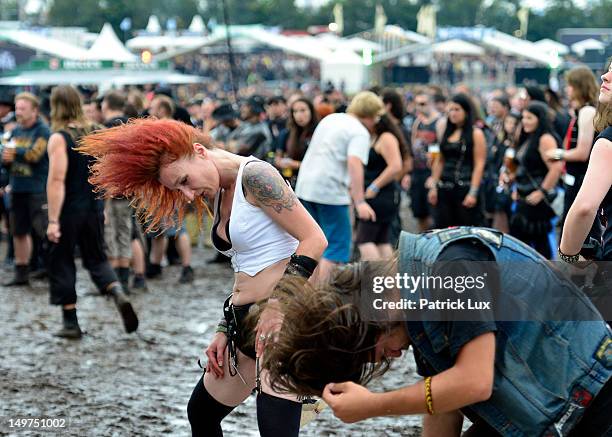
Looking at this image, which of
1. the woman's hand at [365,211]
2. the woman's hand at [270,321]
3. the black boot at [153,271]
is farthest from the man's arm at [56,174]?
the woman's hand at [270,321]

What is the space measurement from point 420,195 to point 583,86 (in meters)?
5.37

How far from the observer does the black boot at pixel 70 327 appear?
7527 millimetres

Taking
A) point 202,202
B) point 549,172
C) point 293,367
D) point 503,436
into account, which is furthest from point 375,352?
point 549,172

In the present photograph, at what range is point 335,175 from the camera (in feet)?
26.2

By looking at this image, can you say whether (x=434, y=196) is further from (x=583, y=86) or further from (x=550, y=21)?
(x=550, y=21)

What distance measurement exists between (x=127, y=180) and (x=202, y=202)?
415mm

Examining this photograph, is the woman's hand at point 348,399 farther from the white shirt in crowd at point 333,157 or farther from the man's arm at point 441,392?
the white shirt in crowd at point 333,157

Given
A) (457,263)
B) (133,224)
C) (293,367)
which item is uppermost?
(457,263)

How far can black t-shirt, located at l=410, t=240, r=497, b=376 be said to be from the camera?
89.6 inches

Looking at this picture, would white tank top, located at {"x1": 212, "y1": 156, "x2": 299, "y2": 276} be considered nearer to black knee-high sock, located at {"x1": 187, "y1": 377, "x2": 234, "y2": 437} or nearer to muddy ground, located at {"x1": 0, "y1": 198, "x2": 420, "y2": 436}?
black knee-high sock, located at {"x1": 187, "y1": 377, "x2": 234, "y2": 437}

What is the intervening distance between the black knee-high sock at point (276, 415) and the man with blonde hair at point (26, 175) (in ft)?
21.6

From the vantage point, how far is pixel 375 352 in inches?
92.4

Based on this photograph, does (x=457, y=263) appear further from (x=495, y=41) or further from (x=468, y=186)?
(x=495, y=41)

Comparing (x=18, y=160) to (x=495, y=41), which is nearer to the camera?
(x=18, y=160)
